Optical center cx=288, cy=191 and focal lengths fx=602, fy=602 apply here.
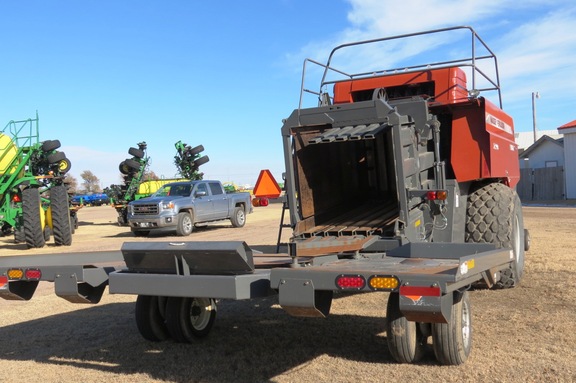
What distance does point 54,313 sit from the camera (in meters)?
7.62

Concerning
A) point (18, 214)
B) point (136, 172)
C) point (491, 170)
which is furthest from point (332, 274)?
point (136, 172)

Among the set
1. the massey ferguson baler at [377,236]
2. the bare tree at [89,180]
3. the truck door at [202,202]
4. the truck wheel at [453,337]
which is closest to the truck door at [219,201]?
the truck door at [202,202]

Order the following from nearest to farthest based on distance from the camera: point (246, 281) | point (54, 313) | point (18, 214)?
point (246, 281) → point (54, 313) → point (18, 214)

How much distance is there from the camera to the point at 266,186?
10055mm

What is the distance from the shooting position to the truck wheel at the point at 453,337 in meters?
4.70

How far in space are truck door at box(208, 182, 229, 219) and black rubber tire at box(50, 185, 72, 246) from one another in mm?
5576

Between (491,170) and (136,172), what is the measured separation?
788 inches

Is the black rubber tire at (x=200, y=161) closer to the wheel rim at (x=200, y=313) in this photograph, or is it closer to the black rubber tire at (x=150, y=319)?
the wheel rim at (x=200, y=313)

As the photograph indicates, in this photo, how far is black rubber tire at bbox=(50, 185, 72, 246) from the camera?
15742 mm

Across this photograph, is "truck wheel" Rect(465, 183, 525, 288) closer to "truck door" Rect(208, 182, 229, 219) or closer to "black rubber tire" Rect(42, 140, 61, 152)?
"truck door" Rect(208, 182, 229, 219)

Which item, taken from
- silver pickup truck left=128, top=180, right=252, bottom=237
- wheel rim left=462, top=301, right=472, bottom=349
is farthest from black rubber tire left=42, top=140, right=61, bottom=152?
wheel rim left=462, top=301, right=472, bottom=349

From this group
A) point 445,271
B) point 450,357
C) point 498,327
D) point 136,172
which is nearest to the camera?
point 445,271

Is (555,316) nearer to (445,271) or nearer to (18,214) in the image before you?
(445,271)

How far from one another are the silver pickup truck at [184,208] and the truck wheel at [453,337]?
1436cm
